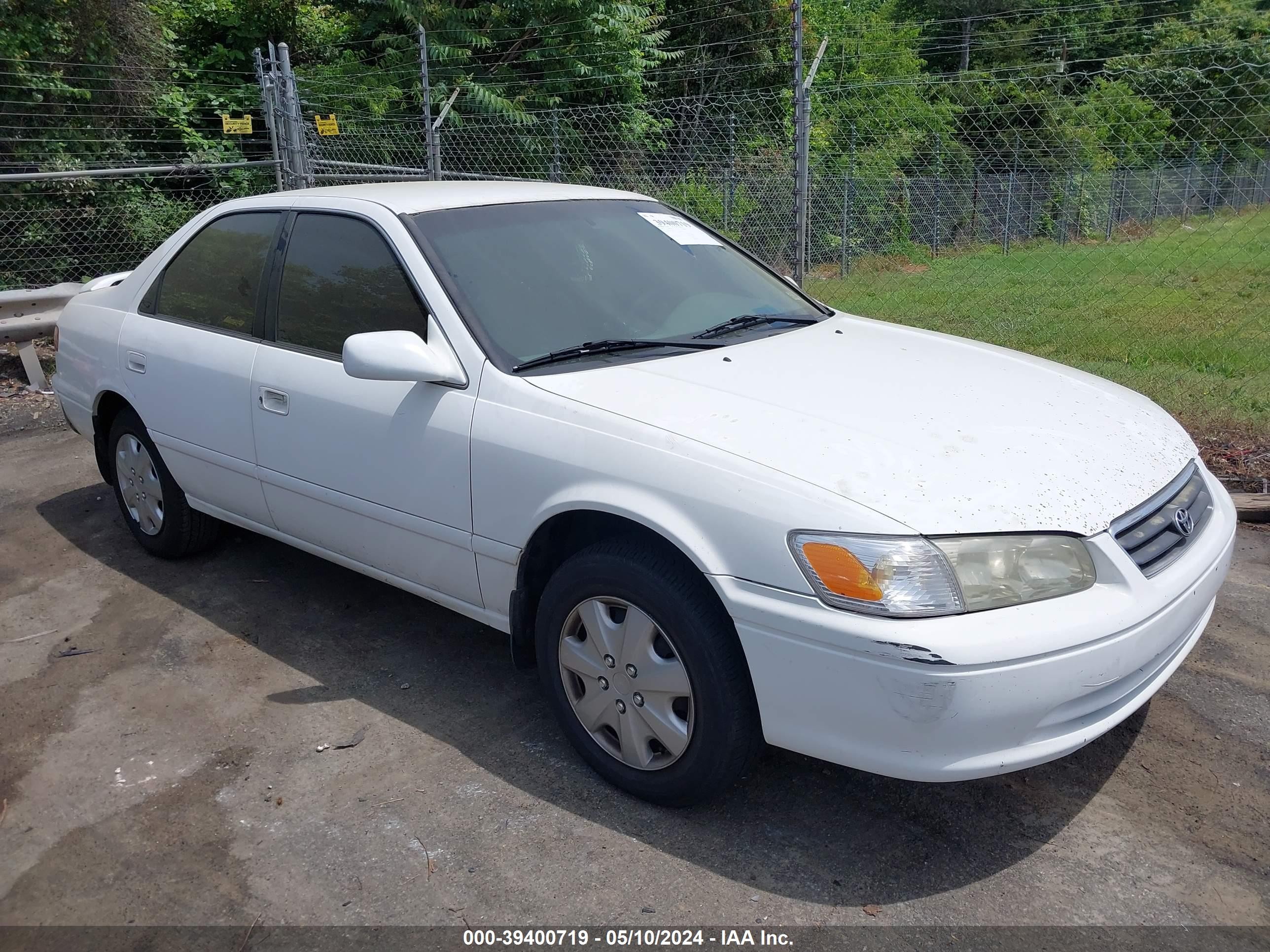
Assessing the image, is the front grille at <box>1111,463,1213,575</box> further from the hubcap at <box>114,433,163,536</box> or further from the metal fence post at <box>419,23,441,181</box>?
the metal fence post at <box>419,23,441,181</box>

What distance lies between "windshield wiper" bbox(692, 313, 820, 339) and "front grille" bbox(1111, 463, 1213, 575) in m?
1.40

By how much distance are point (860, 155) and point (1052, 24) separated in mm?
24679

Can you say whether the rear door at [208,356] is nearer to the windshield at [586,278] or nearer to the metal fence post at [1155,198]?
the windshield at [586,278]

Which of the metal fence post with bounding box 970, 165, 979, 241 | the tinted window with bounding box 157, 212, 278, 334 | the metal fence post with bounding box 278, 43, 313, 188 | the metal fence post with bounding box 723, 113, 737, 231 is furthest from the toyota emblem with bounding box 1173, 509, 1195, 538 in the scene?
the metal fence post with bounding box 970, 165, 979, 241

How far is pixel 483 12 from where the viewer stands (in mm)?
14273

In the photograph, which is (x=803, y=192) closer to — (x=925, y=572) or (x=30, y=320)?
(x=925, y=572)

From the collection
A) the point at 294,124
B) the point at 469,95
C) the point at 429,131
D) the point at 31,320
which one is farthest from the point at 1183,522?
the point at 469,95

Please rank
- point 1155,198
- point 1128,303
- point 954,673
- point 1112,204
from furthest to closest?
1. point 1155,198
2. point 1112,204
3. point 1128,303
4. point 954,673

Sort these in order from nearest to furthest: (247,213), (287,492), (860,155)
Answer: (287,492)
(247,213)
(860,155)

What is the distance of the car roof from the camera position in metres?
3.63

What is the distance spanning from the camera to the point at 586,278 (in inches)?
137

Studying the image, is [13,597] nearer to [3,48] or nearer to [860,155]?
[3,48]

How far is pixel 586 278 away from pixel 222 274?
162cm

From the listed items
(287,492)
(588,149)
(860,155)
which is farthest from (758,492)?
(860,155)
